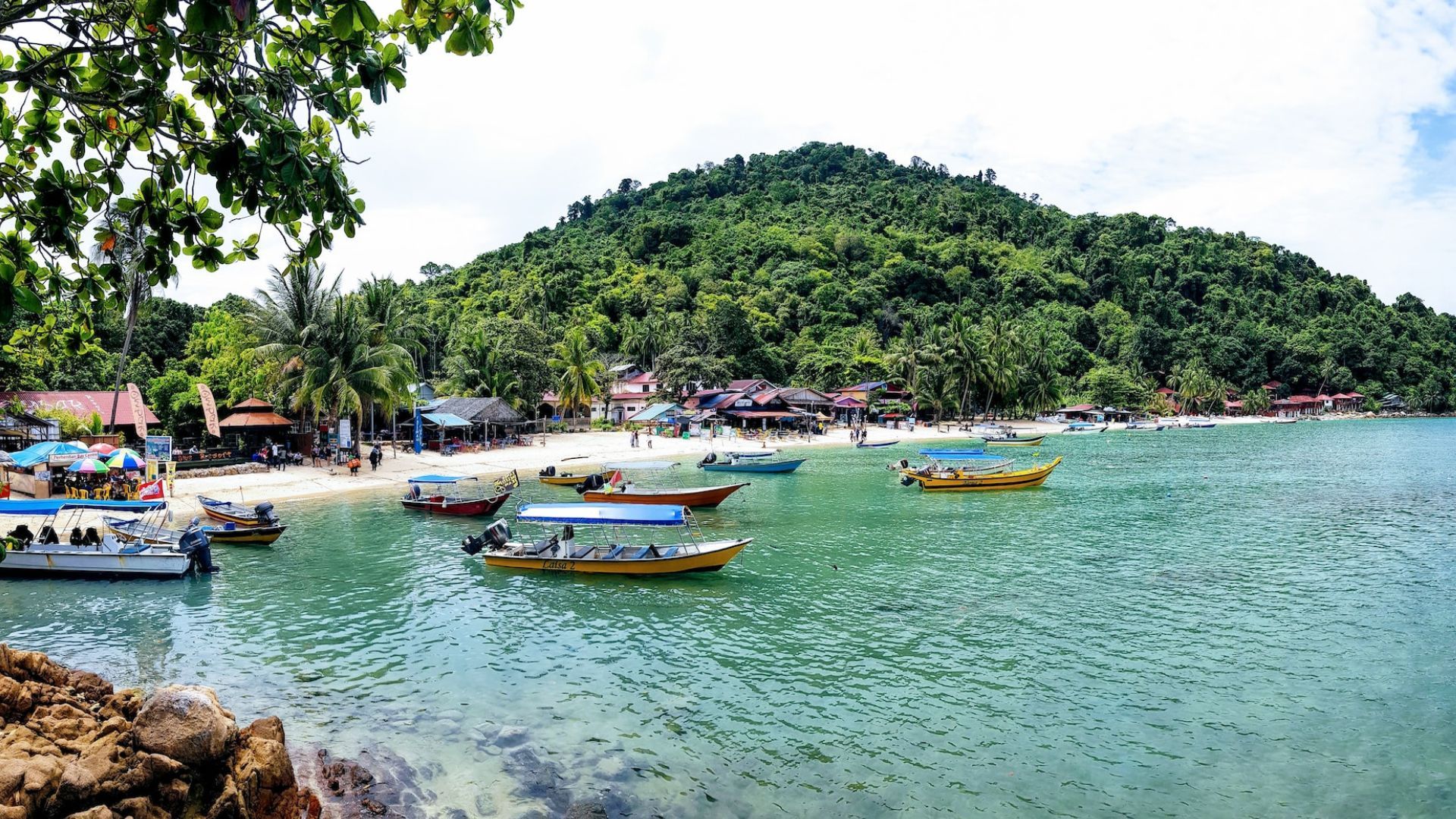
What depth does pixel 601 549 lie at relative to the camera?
70.1 ft

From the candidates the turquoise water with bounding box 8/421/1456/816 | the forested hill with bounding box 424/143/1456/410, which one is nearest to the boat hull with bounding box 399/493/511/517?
the turquoise water with bounding box 8/421/1456/816

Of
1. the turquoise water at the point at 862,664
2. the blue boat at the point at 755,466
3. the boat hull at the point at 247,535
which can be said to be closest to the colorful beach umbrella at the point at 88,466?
the boat hull at the point at 247,535

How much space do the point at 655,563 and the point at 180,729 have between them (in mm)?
13058

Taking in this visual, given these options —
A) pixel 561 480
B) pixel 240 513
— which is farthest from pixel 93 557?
pixel 561 480

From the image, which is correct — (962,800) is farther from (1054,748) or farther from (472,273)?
(472,273)

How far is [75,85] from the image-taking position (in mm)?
4473

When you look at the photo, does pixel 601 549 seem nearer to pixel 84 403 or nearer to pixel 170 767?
pixel 170 767

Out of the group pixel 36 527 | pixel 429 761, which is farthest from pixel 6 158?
pixel 36 527

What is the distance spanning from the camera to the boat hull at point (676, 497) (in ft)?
104

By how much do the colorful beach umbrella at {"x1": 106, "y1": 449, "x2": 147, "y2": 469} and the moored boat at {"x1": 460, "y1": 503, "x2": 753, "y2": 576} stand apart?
12.2m

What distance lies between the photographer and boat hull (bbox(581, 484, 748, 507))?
104 ft

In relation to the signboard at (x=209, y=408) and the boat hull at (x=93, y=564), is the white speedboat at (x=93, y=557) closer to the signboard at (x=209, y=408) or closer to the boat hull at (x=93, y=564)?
the boat hull at (x=93, y=564)

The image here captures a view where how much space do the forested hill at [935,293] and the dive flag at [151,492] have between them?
52800 mm

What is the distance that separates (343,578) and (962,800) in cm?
1653
